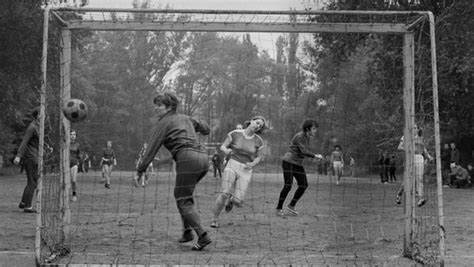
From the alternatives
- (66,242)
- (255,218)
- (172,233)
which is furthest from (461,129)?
(66,242)

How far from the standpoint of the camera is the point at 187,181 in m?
8.66

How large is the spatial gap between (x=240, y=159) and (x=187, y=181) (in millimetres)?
2729

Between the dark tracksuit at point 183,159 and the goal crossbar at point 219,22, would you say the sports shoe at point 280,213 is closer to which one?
the dark tracksuit at point 183,159

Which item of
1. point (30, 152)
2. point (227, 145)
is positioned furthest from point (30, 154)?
point (227, 145)

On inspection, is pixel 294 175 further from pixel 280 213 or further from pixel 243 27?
pixel 243 27

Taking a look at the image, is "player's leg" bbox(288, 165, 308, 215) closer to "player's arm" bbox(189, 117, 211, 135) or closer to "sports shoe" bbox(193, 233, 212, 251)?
"player's arm" bbox(189, 117, 211, 135)

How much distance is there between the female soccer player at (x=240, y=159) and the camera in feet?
36.0

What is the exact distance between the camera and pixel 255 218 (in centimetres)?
1293

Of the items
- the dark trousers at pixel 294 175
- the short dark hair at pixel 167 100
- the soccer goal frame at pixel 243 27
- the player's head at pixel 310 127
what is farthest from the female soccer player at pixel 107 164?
the soccer goal frame at pixel 243 27

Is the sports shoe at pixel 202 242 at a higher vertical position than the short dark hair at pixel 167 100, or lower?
lower

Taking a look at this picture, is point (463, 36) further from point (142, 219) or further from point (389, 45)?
point (142, 219)

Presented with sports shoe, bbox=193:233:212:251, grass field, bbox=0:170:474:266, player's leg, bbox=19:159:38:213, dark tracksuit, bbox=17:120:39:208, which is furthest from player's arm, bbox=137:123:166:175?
player's leg, bbox=19:159:38:213

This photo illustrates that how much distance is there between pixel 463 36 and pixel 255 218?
614 inches

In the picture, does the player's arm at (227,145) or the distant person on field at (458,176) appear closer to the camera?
the player's arm at (227,145)
